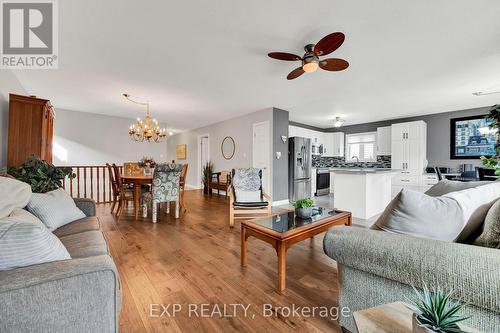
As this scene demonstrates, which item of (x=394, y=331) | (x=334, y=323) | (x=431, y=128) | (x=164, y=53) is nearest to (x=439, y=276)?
(x=394, y=331)

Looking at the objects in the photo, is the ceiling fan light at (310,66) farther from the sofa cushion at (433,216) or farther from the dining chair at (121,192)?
the dining chair at (121,192)

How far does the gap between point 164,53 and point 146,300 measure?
2.60 m

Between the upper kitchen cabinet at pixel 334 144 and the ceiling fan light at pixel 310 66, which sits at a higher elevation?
the ceiling fan light at pixel 310 66

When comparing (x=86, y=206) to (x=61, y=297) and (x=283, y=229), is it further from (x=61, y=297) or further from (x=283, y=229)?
(x=283, y=229)

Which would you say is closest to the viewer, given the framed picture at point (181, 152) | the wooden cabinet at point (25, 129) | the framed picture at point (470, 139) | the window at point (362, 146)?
the wooden cabinet at point (25, 129)

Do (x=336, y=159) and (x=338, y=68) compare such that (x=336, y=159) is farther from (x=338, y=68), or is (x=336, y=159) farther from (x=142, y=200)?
(x=142, y=200)

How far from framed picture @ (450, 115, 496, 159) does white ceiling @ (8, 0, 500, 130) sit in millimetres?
742

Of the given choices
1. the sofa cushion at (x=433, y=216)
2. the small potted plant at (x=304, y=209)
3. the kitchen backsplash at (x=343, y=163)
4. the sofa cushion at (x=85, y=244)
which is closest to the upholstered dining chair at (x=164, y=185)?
the sofa cushion at (x=85, y=244)

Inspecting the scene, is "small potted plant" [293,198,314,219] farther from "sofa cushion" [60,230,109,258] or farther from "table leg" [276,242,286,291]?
"sofa cushion" [60,230,109,258]

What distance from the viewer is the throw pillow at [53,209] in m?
1.60

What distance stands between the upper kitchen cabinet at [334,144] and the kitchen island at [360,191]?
3.20 metres

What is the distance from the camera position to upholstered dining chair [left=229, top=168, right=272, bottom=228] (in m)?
3.31

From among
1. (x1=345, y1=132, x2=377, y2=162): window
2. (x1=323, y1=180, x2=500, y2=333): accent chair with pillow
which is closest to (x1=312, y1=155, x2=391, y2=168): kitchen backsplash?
(x1=345, y1=132, x2=377, y2=162): window

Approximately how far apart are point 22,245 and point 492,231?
2044 millimetres
